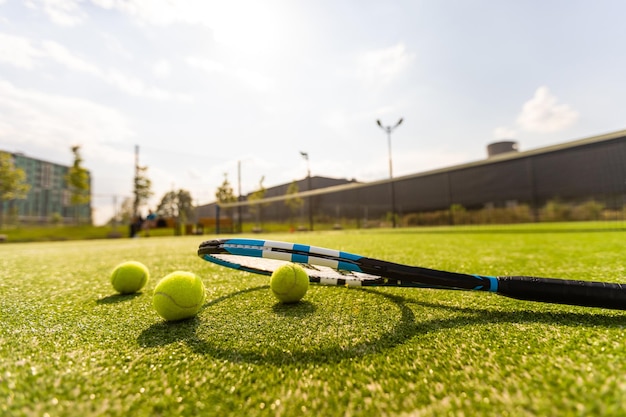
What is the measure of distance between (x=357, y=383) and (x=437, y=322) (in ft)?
2.28

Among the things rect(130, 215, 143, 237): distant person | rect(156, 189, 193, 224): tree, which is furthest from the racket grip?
rect(156, 189, 193, 224): tree

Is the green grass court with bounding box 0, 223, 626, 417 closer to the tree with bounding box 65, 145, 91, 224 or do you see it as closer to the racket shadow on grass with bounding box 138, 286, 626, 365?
the racket shadow on grass with bounding box 138, 286, 626, 365

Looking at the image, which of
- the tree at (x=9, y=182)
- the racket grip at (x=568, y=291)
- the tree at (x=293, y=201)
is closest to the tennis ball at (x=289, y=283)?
the racket grip at (x=568, y=291)

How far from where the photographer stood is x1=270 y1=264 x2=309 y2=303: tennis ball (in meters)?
1.76

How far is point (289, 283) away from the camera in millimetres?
1761

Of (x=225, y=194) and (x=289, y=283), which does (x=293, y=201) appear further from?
(x=289, y=283)

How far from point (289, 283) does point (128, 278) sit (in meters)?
1.33

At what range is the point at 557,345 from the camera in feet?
3.63

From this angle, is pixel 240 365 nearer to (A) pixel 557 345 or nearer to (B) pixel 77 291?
(A) pixel 557 345

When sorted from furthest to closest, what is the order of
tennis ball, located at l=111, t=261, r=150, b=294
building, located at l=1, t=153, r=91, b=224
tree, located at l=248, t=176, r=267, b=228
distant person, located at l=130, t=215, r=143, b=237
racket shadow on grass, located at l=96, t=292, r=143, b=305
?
building, located at l=1, t=153, r=91, b=224 < tree, located at l=248, t=176, r=267, b=228 < distant person, located at l=130, t=215, r=143, b=237 < tennis ball, located at l=111, t=261, r=150, b=294 < racket shadow on grass, located at l=96, t=292, r=143, b=305

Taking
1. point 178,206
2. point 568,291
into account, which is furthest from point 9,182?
point 568,291

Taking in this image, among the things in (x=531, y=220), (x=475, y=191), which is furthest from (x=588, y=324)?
(x=475, y=191)

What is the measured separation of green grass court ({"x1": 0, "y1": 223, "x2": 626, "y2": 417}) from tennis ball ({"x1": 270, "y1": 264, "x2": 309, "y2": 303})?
0.29 ft

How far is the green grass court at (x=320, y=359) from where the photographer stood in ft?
2.58
